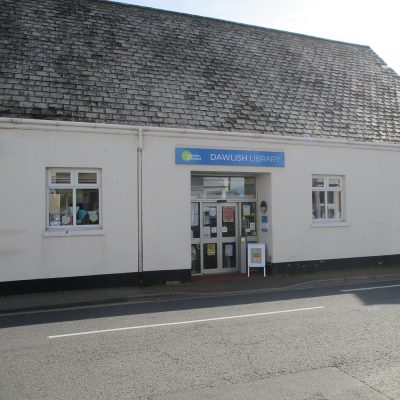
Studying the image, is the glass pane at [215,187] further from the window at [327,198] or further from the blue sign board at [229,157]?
the window at [327,198]

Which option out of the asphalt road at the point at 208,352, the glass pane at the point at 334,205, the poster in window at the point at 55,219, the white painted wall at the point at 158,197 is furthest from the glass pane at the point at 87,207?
the glass pane at the point at 334,205

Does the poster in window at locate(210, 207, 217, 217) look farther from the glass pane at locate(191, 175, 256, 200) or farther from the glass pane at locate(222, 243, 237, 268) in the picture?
the glass pane at locate(222, 243, 237, 268)

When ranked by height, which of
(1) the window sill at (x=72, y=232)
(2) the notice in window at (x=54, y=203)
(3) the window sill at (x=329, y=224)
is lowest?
(1) the window sill at (x=72, y=232)

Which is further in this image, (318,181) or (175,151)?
(318,181)

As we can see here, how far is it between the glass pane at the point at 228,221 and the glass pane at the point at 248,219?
292 mm

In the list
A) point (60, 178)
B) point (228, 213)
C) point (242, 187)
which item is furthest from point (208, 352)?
point (242, 187)

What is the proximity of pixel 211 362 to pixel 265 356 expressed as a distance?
0.73 meters

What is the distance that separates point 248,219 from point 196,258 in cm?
214

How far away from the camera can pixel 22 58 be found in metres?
12.3

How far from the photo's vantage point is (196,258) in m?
13.5

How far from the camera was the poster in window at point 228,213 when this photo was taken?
1390 centimetres

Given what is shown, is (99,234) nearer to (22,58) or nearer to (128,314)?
(128,314)

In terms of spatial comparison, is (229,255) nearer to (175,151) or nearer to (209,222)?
(209,222)

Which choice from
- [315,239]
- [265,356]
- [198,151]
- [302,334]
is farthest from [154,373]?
[315,239]
